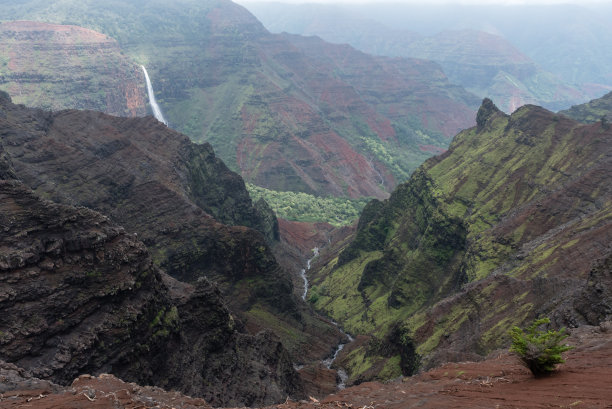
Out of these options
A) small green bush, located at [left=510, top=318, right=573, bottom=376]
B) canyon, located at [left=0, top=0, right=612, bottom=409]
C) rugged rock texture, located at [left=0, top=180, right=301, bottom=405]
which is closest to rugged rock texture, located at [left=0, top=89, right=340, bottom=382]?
canyon, located at [left=0, top=0, right=612, bottom=409]

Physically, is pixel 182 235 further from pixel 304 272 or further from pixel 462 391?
pixel 304 272

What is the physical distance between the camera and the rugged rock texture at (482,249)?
57156mm

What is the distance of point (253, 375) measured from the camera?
53688mm

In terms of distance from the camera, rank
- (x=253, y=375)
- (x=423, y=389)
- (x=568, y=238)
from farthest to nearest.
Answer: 1. (x=568, y=238)
2. (x=253, y=375)
3. (x=423, y=389)

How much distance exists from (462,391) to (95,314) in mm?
31351

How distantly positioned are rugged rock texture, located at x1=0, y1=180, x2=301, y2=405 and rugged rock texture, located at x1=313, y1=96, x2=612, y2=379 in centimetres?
2497

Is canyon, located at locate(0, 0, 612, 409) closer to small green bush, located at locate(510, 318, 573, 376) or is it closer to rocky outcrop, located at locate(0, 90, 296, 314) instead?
rocky outcrop, located at locate(0, 90, 296, 314)

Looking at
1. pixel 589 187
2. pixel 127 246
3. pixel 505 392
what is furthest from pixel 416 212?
pixel 505 392

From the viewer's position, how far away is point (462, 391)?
26.1m

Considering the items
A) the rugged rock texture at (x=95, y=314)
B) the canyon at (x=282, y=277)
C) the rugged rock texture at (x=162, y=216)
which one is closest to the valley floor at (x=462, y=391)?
the canyon at (x=282, y=277)

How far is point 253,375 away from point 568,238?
50724mm

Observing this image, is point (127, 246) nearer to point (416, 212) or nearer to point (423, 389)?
point (423, 389)

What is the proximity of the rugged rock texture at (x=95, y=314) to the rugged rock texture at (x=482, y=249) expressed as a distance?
81.9ft

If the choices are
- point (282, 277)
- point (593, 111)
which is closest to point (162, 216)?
point (282, 277)
